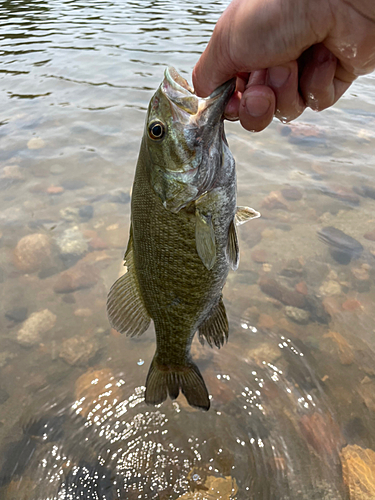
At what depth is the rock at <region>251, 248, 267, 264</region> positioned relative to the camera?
5132 millimetres

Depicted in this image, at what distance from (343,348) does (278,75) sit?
2.82 metres

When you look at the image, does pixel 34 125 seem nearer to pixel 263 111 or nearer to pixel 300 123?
pixel 300 123

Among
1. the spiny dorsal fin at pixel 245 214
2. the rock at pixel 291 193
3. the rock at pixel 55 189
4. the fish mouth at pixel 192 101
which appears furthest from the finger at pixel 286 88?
the rock at pixel 55 189

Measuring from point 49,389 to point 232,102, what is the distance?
2976mm

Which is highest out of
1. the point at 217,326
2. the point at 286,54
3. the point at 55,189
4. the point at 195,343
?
the point at 286,54

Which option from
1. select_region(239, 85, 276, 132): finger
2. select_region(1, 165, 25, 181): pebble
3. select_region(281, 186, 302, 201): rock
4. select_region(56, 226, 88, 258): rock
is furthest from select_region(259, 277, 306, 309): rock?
select_region(1, 165, 25, 181): pebble

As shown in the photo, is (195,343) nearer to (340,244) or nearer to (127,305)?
(127,305)

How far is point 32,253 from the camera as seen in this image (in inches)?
201

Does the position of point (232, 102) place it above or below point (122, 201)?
above

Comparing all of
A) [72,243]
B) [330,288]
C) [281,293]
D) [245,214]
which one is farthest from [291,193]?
[245,214]

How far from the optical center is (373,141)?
7.57 meters

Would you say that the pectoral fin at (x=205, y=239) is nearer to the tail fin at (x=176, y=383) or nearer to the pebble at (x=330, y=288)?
the tail fin at (x=176, y=383)

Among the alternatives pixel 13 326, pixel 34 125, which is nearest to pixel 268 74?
pixel 13 326

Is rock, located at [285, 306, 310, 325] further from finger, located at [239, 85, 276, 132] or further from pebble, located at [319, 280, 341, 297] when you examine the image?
finger, located at [239, 85, 276, 132]
